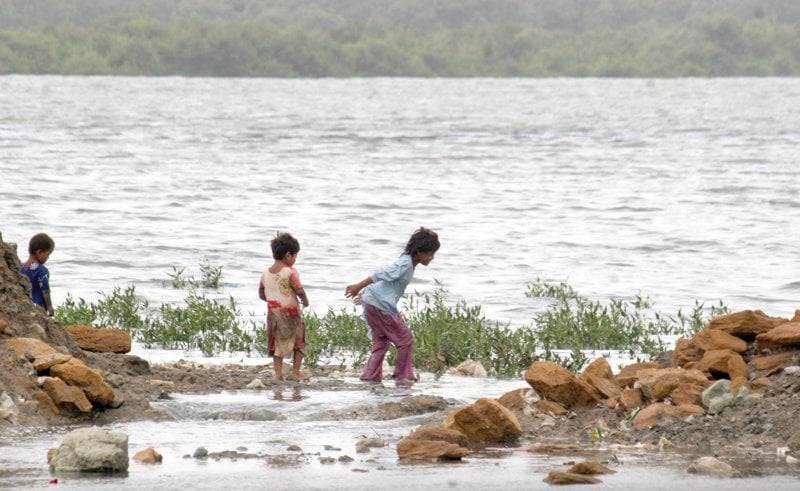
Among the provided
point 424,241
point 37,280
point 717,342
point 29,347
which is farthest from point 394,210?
point 29,347

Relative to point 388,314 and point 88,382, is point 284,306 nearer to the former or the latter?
point 388,314

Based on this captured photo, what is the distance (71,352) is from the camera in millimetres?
11328

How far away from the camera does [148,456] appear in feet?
28.3

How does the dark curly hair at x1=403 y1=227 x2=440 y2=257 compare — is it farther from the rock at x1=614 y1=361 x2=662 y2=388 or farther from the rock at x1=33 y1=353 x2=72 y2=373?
the rock at x1=33 y1=353 x2=72 y2=373

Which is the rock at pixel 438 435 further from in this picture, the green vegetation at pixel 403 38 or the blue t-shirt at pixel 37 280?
the green vegetation at pixel 403 38

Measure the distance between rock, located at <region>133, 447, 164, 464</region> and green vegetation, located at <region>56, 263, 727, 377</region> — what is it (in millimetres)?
4834

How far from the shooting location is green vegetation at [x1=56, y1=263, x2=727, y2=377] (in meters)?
13.6

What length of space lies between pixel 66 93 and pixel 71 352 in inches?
3408

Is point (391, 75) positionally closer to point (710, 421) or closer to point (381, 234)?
point (381, 234)

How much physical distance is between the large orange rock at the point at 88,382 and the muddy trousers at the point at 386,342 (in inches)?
112

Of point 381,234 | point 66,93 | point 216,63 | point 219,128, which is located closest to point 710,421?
point 381,234

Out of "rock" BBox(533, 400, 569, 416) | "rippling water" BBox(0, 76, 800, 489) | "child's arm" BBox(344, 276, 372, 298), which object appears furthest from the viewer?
"child's arm" BBox(344, 276, 372, 298)

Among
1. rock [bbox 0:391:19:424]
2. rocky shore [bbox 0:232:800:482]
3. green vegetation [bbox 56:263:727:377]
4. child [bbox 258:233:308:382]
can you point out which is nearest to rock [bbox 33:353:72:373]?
rocky shore [bbox 0:232:800:482]

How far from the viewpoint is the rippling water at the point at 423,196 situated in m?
22.9
